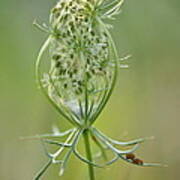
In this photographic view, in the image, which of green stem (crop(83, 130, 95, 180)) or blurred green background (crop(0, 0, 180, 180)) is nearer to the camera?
green stem (crop(83, 130, 95, 180))

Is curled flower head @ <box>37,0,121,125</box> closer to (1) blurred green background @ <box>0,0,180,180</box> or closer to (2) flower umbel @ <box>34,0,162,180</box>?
(2) flower umbel @ <box>34,0,162,180</box>

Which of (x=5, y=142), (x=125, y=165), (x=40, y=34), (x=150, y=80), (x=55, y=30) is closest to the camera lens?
(x=55, y=30)

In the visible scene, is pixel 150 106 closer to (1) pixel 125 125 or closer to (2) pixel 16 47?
(1) pixel 125 125

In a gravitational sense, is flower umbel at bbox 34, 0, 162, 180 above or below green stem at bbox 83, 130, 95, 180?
above

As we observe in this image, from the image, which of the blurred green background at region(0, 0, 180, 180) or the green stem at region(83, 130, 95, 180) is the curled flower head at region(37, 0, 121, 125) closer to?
the green stem at region(83, 130, 95, 180)

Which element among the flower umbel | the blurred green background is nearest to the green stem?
the flower umbel

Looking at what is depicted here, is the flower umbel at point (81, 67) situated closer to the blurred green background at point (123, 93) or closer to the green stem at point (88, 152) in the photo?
the green stem at point (88, 152)

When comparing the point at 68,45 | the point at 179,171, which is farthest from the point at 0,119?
the point at 68,45
